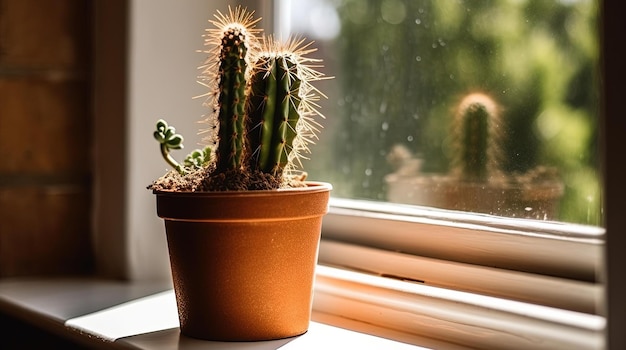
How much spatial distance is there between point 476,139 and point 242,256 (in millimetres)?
388

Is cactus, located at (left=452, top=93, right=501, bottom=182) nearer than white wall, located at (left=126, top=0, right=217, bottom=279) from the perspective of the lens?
Yes

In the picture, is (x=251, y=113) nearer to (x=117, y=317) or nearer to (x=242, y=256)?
(x=242, y=256)

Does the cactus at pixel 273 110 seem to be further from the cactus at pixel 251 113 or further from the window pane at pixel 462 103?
the window pane at pixel 462 103

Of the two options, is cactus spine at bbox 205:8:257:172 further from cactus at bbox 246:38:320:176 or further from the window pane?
the window pane

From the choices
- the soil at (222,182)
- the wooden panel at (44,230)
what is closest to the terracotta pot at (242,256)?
the soil at (222,182)

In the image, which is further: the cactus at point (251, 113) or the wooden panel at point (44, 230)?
the wooden panel at point (44, 230)

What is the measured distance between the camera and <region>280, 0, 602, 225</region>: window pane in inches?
38.9

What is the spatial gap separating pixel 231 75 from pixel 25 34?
686 mm

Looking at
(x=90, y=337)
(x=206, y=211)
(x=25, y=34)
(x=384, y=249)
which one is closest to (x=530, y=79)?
(x=384, y=249)

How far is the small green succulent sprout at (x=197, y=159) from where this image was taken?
1.06 meters

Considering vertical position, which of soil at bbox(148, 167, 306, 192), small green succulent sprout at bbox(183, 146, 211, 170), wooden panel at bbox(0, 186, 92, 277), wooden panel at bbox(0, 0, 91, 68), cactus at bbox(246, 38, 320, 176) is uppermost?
wooden panel at bbox(0, 0, 91, 68)

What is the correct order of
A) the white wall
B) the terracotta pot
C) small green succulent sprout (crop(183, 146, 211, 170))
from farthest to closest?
the white wall < small green succulent sprout (crop(183, 146, 211, 170)) < the terracotta pot

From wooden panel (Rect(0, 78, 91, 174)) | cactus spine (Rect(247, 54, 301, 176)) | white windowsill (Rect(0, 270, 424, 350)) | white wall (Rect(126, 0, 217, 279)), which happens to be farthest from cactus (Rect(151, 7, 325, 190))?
wooden panel (Rect(0, 78, 91, 174))

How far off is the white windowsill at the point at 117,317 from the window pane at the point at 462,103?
27 centimetres
